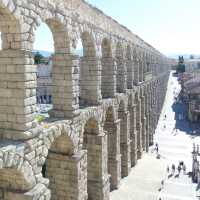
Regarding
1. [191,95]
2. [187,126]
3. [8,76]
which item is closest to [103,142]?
[8,76]

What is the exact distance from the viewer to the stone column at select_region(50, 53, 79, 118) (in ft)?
50.8

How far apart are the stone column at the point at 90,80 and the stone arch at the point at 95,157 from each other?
4.45 ft

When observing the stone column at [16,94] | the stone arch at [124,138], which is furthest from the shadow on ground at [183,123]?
the stone column at [16,94]

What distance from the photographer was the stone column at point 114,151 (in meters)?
24.1

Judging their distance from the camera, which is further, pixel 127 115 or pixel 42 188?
pixel 127 115

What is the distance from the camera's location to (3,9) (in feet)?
35.8

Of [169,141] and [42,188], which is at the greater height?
[42,188]

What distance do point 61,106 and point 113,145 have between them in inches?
372

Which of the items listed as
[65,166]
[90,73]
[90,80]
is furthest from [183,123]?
[65,166]

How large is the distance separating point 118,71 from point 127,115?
3.69 m

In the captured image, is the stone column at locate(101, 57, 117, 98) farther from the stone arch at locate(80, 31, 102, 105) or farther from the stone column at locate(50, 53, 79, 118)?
the stone column at locate(50, 53, 79, 118)

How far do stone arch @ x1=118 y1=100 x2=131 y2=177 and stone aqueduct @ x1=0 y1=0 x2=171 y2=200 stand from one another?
184 millimetres

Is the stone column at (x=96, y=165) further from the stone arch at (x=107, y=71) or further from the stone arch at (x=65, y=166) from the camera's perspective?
the stone arch at (x=107, y=71)

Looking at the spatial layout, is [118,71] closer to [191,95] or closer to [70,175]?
[70,175]
